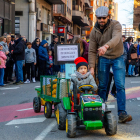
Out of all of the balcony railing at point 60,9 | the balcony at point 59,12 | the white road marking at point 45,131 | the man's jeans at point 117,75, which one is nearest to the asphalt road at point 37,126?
the white road marking at point 45,131

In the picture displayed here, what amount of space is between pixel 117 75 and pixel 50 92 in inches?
57.8

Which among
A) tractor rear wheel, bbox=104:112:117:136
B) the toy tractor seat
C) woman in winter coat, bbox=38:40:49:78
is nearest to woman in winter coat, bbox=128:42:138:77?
woman in winter coat, bbox=38:40:49:78

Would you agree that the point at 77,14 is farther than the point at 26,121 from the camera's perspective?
Yes

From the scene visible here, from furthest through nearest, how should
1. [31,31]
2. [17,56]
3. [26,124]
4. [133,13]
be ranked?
1. [133,13]
2. [31,31]
3. [17,56]
4. [26,124]

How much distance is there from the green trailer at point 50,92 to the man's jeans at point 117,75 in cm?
65

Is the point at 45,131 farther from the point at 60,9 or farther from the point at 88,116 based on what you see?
the point at 60,9

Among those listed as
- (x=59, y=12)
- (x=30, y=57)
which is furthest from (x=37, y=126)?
(x=59, y=12)

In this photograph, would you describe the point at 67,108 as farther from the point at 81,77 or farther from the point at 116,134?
the point at 116,134

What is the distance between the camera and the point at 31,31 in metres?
29.3

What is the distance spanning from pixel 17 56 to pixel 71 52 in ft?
20.9

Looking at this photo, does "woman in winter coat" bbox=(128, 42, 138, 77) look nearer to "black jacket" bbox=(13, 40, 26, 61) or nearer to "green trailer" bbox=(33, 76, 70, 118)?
"black jacket" bbox=(13, 40, 26, 61)

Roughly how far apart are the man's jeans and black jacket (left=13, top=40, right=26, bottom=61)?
9.28 meters

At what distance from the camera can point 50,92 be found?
285 inches

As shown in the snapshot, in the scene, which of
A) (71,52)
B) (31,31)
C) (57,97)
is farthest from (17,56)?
(31,31)
